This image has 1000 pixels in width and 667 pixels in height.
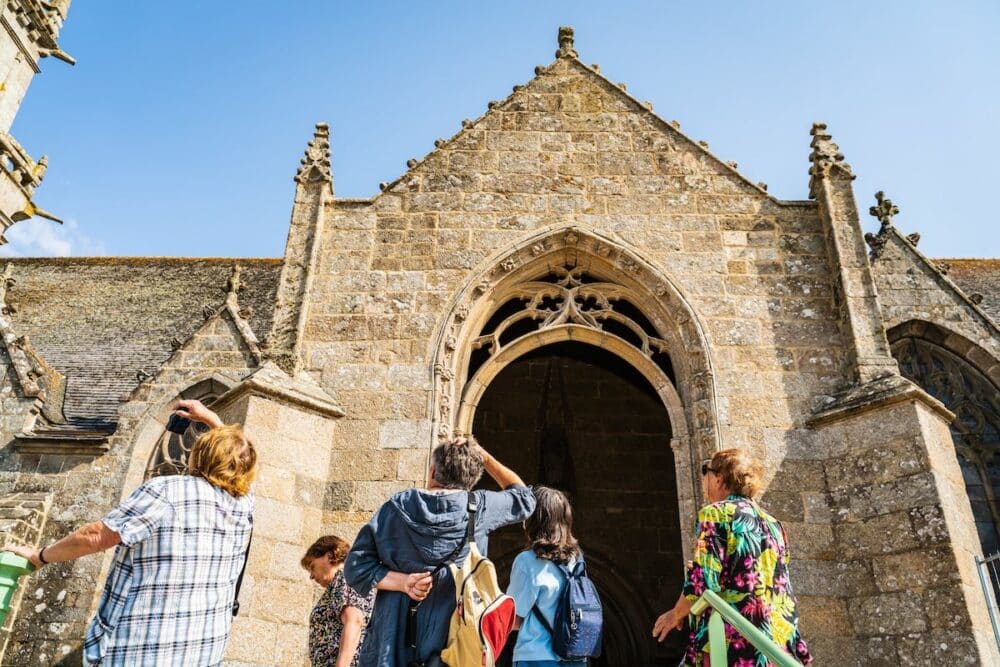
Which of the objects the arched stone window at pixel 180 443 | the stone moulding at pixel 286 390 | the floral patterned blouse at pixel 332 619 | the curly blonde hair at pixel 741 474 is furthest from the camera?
the arched stone window at pixel 180 443

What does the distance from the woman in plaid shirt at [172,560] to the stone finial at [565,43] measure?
6.70 metres

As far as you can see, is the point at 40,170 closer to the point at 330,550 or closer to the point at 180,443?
the point at 180,443

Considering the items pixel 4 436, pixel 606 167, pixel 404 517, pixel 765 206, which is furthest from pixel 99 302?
pixel 404 517

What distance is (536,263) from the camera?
23.5 feet

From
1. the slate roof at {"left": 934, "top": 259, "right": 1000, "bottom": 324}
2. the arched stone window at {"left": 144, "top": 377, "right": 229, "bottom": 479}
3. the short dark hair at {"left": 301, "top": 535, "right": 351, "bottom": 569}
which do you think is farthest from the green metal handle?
the slate roof at {"left": 934, "top": 259, "right": 1000, "bottom": 324}

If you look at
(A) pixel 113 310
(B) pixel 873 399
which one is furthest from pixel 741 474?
(A) pixel 113 310

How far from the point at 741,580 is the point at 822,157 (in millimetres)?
5661

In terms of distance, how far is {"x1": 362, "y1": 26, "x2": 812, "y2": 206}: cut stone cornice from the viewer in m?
7.38

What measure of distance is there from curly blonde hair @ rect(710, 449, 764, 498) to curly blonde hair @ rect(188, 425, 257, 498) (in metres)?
1.94

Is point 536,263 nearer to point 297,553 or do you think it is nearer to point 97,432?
point 297,553

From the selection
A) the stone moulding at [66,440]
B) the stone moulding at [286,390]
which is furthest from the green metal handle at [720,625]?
the stone moulding at [66,440]

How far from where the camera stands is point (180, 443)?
795cm

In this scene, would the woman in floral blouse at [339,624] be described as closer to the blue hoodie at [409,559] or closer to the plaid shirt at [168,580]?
the blue hoodie at [409,559]

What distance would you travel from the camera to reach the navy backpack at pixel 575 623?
304 cm
